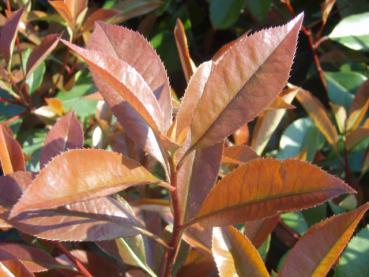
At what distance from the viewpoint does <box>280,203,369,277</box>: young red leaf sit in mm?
658

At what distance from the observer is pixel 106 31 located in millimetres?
766

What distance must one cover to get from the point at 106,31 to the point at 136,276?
0.37 metres

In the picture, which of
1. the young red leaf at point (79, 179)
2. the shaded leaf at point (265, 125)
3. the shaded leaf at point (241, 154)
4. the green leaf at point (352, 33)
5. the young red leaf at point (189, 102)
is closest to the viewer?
the young red leaf at point (79, 179)

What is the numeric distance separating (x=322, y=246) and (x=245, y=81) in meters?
0.20

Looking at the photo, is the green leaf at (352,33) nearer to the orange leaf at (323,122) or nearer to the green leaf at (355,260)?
the orange leaf at (323,122)

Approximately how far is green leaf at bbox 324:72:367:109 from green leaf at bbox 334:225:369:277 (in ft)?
1.73

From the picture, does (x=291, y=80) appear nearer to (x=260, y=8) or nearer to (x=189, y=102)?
(x=260, y=8)

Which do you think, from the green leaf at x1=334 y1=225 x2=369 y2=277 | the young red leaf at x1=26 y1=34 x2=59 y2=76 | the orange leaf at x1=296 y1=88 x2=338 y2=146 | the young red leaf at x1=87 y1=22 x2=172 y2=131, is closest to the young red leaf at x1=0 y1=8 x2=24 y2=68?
the young red leaf at x1=26 y1=34 x2=59 y2=76

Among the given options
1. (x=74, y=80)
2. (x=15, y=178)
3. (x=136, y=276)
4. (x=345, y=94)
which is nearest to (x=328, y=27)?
(x=345, y=94)

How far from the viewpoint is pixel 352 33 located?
49.1 inches

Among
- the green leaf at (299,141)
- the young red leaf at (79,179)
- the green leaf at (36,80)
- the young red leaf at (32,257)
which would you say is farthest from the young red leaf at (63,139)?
the green leaf at (36,80)

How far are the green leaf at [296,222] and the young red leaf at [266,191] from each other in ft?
1.33

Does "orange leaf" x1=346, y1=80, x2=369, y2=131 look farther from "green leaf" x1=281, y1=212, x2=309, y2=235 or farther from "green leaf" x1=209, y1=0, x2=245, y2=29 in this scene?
"green leaf" x1=209, y1=0, x2=245, y2=29

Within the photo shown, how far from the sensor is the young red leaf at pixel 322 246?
2.16ft
